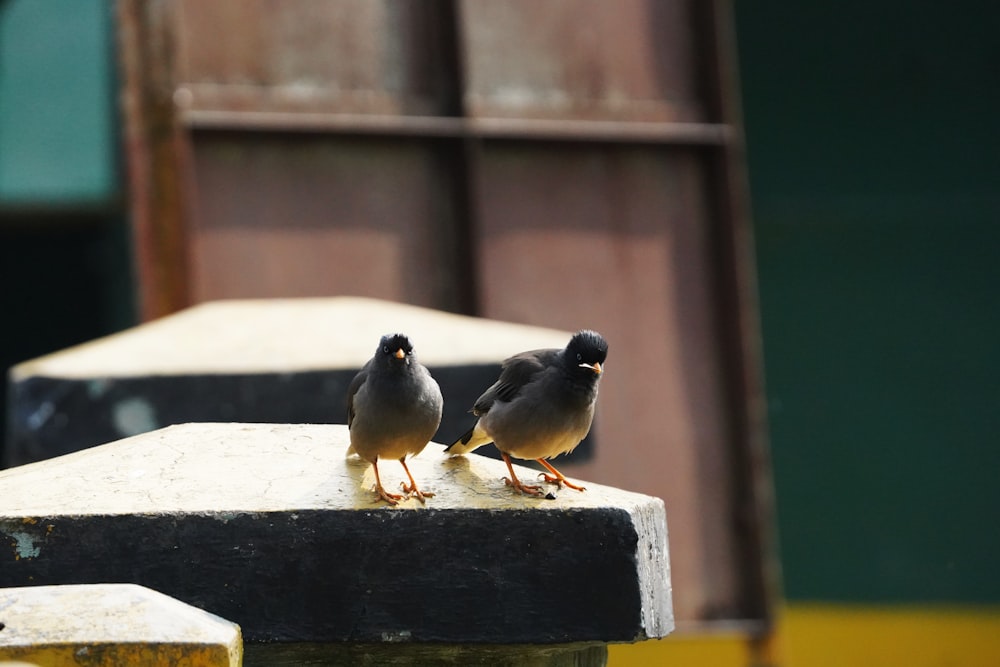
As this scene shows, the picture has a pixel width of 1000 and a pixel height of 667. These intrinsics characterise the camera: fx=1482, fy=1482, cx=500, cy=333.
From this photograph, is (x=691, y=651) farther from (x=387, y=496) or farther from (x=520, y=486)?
(x=387, y=496)

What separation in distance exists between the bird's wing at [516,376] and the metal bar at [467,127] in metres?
4.72

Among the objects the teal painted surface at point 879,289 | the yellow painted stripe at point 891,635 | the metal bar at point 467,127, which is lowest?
the yellow painted stripe at point 891,635

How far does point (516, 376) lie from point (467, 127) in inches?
193

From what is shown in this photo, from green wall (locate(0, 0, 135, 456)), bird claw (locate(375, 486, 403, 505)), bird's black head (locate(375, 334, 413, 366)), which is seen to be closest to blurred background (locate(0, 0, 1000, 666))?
green wall (locate(0, 0, 135, 456))

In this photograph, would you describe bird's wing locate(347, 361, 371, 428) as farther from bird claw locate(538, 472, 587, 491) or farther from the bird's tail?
bird claw locate(538, 472, 587, 491)

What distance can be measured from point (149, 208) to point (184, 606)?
5.62 metres

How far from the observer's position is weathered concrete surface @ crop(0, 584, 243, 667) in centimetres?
236

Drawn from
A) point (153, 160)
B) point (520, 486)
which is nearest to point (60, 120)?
point (153, 160)

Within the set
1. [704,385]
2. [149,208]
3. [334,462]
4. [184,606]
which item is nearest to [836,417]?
[704,385]

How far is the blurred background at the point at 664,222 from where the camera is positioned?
26.2 ft

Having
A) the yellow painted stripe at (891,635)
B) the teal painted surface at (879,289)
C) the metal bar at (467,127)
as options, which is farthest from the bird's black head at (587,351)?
the teal painted surface at (879,289)

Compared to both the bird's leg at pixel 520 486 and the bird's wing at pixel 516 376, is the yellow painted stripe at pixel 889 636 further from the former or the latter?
the bird's leg at pixel 520 486

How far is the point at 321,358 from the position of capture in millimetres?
5250

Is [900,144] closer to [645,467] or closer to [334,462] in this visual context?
[645,467]
